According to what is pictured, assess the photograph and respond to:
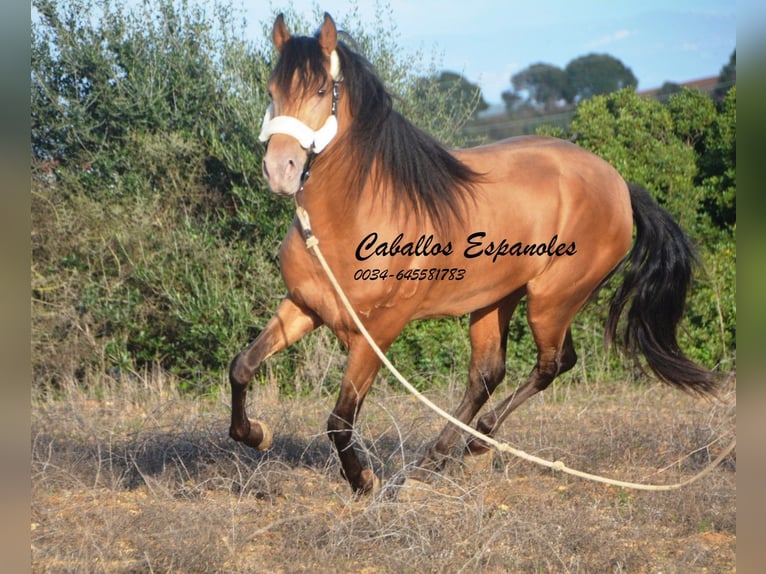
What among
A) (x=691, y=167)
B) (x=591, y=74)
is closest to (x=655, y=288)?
(x=691, y=167)

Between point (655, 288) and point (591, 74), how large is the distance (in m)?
49.4

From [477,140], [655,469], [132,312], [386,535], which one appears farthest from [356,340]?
[477,140]

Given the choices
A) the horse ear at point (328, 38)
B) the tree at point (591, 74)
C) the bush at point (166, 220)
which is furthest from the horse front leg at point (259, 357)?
the tree at point (591, 74)

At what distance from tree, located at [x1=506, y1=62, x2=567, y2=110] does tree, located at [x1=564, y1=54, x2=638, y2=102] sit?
95 cm

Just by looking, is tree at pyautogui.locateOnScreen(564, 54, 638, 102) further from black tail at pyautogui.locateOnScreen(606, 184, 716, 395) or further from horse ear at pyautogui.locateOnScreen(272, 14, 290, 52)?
horse ear at pyautogui.locateOnScreen(272, 14, 290, 52)

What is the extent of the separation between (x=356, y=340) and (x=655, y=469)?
2.03m

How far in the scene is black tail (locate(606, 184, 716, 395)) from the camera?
557cm

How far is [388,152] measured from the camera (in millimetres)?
4254

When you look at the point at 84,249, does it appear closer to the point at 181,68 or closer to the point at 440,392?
the point at 181,68

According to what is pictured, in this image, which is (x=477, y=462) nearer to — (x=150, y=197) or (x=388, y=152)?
(x=388, y=152)

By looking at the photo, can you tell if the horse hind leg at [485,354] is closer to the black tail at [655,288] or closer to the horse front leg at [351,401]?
the black tail at [655,288]

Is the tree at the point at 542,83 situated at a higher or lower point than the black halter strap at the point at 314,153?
higher

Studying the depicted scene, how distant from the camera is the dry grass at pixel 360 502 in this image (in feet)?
11.5

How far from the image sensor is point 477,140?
9234mm
